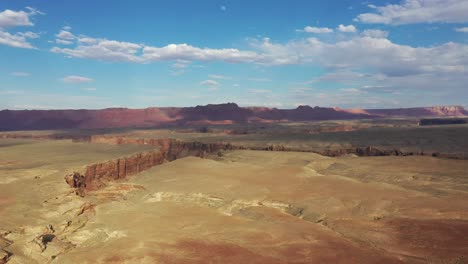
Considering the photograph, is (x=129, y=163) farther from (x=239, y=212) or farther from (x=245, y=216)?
(x=245, y=216)

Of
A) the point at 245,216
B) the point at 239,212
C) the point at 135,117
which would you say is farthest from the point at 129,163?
the point at 135,117

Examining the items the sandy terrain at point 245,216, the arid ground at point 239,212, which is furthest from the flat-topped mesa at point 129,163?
the sandy terrain at point 245,216

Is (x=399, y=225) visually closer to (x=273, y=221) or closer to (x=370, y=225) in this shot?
(x=370, y=225)

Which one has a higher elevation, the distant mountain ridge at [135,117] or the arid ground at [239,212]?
the distant mountain ridge at [135,117]

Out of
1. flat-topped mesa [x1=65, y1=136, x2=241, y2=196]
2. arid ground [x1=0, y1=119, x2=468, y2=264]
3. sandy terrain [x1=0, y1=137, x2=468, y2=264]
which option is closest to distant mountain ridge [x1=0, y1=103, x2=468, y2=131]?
flat-topped mesa [x1=65, y1=136, x2=241, y2=196]

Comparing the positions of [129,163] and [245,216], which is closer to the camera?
[245,216]

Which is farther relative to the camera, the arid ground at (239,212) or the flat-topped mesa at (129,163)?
the flat-topped mesa at (129,163)

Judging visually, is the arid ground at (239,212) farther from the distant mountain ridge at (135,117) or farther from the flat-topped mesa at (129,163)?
the distant mountain ridge at (135,117)

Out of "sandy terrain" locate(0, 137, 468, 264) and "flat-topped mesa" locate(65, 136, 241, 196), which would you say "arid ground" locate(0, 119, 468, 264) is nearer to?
"sandy terrain" locate(0, 137, 468, 264)
